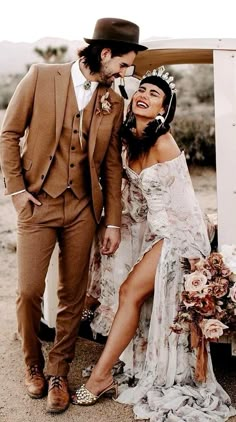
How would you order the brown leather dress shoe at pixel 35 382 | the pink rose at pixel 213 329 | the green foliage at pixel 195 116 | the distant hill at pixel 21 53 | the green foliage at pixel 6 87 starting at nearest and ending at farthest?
the pink rose at pixel 213 329
the brown leather dress shoe at pixel 35 382
the green foliage at pixel 195 116
the green foliage at pixel 6 87
the distant hill at pixel 21 53

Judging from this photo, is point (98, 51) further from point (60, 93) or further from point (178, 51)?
point (178, 51)

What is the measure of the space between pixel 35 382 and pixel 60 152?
147 cm

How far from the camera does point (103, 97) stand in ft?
14.2

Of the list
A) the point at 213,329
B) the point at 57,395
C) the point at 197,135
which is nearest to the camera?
the point at 213,329

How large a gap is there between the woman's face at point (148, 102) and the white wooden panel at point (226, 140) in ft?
1.22

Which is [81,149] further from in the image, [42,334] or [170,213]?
[42,334]

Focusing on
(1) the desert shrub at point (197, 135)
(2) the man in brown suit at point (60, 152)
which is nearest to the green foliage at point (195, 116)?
(1) the desert shrub at point (197, 135)

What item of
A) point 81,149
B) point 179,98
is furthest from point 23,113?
point 179,98

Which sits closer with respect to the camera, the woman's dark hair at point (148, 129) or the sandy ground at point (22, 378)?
the sandy ground at point (22, 378)

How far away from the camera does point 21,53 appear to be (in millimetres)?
19703

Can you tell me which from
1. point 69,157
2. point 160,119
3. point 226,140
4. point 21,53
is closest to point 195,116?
point 21,53

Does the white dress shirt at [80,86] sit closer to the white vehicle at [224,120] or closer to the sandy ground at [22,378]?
the white vehicle at [224,120]

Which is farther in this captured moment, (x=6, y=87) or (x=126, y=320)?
(x=6, y=87)

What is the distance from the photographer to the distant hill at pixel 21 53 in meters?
18.6
